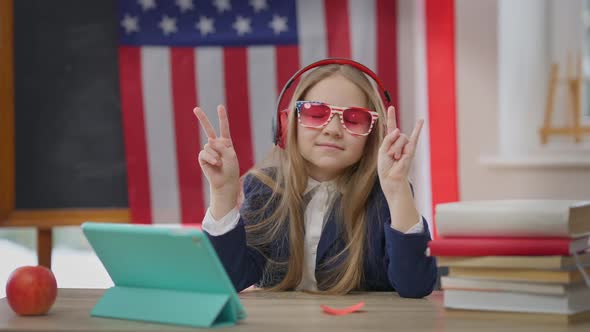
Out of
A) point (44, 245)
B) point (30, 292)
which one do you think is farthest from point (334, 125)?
point (44, 245)

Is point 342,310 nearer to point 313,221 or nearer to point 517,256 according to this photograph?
point 517,256

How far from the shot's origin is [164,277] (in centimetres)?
119

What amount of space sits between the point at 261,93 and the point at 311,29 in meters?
0.32

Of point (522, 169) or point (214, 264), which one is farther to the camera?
point (522, 169)

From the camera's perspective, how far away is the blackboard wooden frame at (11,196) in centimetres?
321

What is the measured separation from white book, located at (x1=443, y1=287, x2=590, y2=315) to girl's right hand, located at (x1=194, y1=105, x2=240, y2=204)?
0.50 metres

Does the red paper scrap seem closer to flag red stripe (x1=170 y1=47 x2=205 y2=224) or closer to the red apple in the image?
the red apple

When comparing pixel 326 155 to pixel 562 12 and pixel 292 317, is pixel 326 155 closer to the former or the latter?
pixel 292 317

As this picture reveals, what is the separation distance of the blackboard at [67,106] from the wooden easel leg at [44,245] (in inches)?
4.2

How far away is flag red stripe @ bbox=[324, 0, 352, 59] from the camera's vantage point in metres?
3.19

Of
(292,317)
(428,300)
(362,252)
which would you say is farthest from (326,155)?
(292,317)

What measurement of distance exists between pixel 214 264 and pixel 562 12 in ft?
8.34

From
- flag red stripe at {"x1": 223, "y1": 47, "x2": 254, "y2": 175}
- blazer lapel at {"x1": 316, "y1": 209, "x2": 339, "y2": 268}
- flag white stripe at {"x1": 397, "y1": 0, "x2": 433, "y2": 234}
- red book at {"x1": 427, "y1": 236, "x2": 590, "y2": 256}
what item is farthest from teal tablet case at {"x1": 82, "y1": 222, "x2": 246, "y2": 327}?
flag white stripe at {"x1": 397, "y1": 0, "x2": 433, "y2": 234}

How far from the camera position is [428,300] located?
4.63 ft
